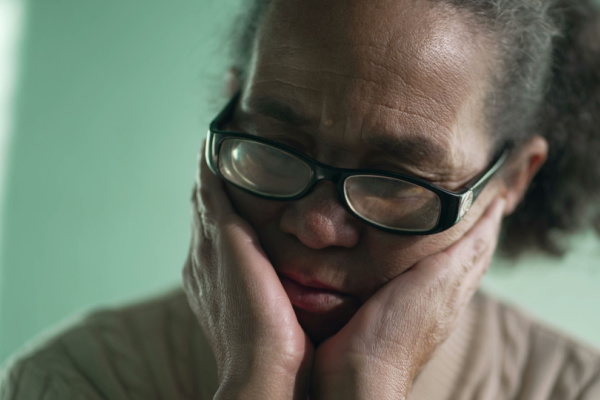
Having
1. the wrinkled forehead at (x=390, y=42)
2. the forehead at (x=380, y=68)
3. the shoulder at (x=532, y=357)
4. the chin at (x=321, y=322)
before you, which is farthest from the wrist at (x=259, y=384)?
the shoulder at (x=532, y=357)

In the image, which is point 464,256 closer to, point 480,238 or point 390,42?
point 480,238

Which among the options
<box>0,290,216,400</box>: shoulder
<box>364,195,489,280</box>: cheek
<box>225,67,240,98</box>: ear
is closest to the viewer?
<box>364,195,489,280</box>: cheek

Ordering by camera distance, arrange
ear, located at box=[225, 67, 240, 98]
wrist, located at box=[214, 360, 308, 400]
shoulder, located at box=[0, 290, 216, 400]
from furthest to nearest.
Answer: ear, located at box=[225, 67, 240, 98], shoulder, located at box=[0, 290, 216, 400], wrist, located at box=[214, 360, 308, 400]

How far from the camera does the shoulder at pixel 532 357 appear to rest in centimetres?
147

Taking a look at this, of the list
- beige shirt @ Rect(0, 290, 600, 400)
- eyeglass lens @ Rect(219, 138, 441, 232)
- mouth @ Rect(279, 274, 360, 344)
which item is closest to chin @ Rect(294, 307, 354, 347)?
mouth @ Rect(279, 274, 360, 344)

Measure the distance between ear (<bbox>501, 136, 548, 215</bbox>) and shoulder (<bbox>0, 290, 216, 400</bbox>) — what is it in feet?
2.75

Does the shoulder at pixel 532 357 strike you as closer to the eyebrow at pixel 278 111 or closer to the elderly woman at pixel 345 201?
the elderly woman at pixel 345 201

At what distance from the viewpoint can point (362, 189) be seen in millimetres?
1147

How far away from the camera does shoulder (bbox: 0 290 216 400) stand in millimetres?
1307

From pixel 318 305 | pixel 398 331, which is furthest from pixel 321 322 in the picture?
pixel 398 331

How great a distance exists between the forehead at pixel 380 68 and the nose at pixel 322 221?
0.13 meters

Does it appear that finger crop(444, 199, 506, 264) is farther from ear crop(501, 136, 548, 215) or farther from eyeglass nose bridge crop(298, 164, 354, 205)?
eyeglass nose bridge crop(298, 164, 354, 205)

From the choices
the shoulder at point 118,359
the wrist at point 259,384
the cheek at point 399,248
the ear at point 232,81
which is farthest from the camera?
the ear at point 232,81

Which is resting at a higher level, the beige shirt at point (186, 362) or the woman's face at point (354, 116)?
the woman's face at point (354, 116)
